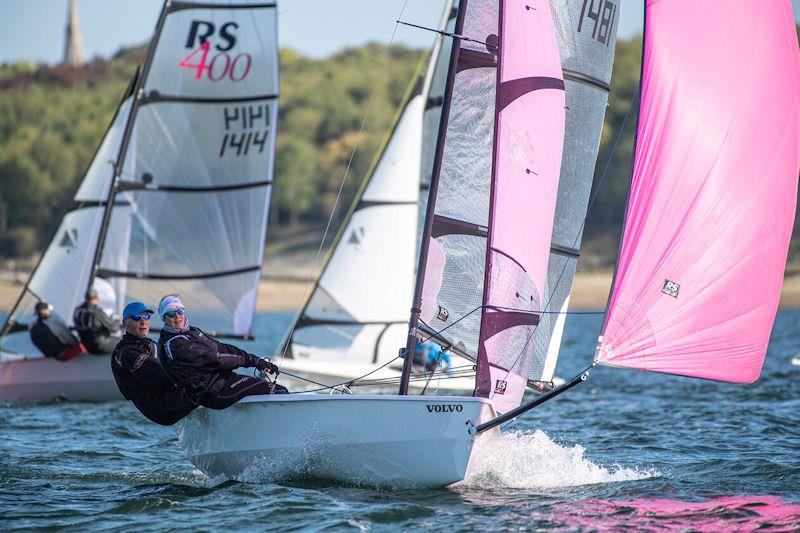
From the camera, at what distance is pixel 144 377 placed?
294 inches

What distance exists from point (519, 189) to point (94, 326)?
651 centimetres

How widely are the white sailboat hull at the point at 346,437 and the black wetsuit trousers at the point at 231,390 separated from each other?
0.08 metres

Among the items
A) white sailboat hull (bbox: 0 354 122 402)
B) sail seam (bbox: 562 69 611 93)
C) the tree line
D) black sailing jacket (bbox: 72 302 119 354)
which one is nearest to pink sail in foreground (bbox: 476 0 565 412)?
sail seam (bbox: 562 69 611 93)

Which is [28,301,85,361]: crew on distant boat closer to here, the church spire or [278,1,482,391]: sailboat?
[278,1,482,391]: sailboat

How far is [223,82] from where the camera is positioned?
14.2m

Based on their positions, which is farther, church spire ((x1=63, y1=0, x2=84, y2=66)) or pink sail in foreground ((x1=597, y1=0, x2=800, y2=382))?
church spire ((x1=63, y1=0, x2=84, y2=66))

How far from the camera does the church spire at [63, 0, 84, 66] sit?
3744 inches

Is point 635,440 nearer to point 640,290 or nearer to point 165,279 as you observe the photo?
point 640,290

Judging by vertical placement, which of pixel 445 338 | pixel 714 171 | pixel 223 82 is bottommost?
pixel 445 338

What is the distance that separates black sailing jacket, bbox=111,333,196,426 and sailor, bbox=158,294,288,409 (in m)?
0.12

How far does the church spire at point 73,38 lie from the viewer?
95.1m

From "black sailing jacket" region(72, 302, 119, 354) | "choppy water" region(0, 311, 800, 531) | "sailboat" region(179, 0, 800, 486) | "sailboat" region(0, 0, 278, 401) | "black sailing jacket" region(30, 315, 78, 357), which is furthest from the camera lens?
"sailboat" region(0, 0, 278, 401)

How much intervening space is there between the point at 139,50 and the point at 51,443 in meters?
83.9

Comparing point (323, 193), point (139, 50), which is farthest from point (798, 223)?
point (139, 50)
